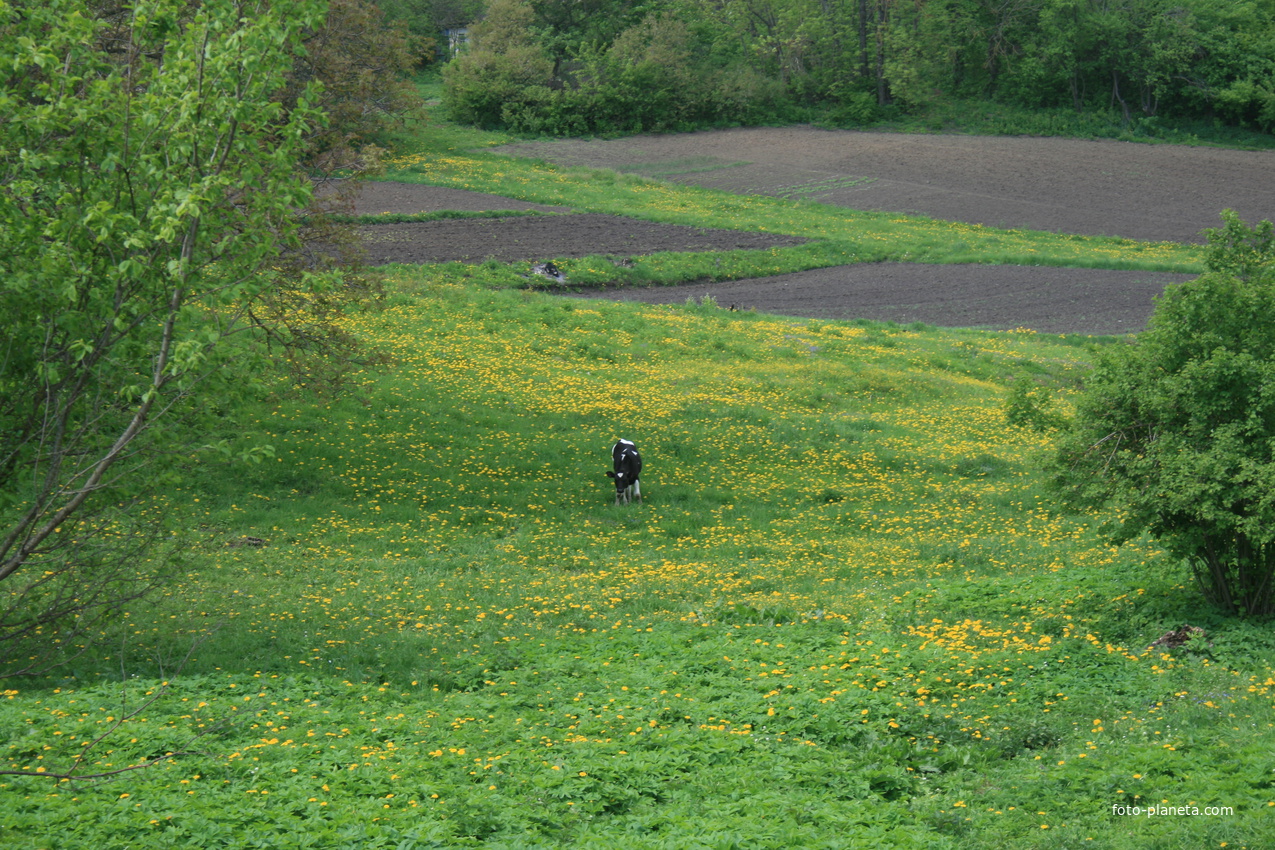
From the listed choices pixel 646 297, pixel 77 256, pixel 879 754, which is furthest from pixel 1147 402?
pixel 646 297

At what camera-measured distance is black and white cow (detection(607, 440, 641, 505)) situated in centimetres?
2125

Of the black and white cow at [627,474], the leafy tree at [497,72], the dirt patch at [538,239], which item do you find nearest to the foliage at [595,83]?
the leafy tree at [497,72]

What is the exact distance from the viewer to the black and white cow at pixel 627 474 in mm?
21250

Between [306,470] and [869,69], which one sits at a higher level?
[869,69]

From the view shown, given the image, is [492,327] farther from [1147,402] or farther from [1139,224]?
[1139,224]

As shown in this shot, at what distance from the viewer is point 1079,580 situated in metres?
15.4

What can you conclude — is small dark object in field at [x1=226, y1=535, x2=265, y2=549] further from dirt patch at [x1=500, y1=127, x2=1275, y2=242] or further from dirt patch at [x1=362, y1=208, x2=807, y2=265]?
dirt patch at [x1=500, y1=127, x2=1275, y2=242]

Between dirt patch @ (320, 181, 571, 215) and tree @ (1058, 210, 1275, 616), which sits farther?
dirt patch @ (320, 181, 571, 215)

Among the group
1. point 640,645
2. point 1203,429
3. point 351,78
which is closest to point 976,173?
point 351,78

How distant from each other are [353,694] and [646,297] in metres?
31.2

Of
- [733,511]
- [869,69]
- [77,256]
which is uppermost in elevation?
[869,69]

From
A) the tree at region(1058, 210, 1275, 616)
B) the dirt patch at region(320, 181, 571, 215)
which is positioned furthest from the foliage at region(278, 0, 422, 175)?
the dirt patch at region(320, 181, 571, 215)

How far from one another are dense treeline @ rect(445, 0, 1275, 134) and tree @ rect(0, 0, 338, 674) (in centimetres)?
7544

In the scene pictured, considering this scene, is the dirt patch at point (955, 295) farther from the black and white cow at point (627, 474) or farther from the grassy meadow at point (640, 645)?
the black and white cow at point (627, 474)
